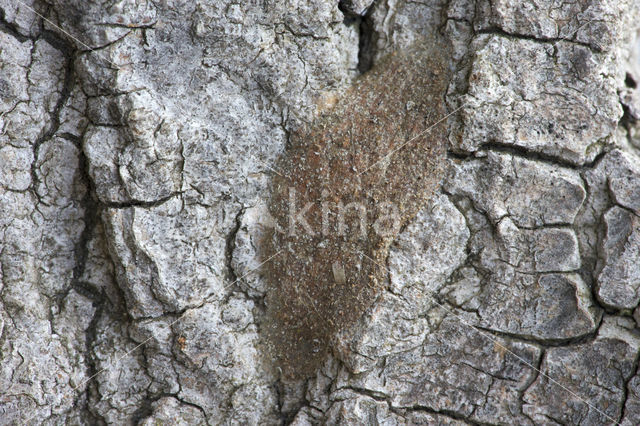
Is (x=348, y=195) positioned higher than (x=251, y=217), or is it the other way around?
(x=348, y=195)

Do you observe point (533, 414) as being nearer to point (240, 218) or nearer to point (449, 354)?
point (449, 354)

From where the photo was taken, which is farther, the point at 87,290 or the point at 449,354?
the point at 87,290

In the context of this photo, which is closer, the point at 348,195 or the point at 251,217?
the point at 348,195

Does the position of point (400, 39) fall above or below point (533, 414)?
above

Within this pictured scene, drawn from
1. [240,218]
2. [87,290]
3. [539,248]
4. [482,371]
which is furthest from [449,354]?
[87,290]
